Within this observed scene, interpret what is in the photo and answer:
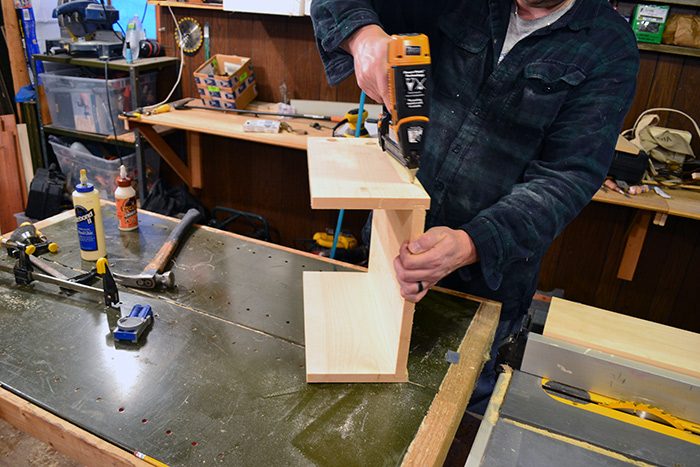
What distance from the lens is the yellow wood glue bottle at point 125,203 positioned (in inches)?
54.3

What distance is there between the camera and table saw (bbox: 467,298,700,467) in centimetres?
80

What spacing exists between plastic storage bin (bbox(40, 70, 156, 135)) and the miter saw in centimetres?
15

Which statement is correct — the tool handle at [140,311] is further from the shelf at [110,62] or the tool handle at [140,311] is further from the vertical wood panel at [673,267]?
the vertical wood panel at [673,267]

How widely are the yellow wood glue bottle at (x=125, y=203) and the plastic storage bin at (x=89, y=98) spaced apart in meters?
1.46

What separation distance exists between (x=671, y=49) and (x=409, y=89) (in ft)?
6.14

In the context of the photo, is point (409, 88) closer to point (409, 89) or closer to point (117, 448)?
point (409, 89)

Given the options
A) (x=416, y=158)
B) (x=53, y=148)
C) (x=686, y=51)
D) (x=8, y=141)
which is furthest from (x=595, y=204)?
(x=8, y=141)

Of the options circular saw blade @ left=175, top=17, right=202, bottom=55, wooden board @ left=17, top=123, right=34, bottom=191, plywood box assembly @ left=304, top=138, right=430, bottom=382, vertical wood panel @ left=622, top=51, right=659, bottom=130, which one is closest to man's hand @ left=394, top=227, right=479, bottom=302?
plywood box assembly @ left=304, top=138, right=430, bottom=382

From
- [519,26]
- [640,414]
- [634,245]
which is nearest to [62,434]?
[640,414]

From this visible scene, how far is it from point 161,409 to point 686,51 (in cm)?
237

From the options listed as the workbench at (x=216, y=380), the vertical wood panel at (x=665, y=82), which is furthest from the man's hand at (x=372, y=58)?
the vertical wood panel at (x=665, y=82)

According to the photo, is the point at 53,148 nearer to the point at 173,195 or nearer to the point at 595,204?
the point at 173,195

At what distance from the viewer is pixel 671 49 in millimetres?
2092

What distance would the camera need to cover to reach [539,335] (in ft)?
3.19
